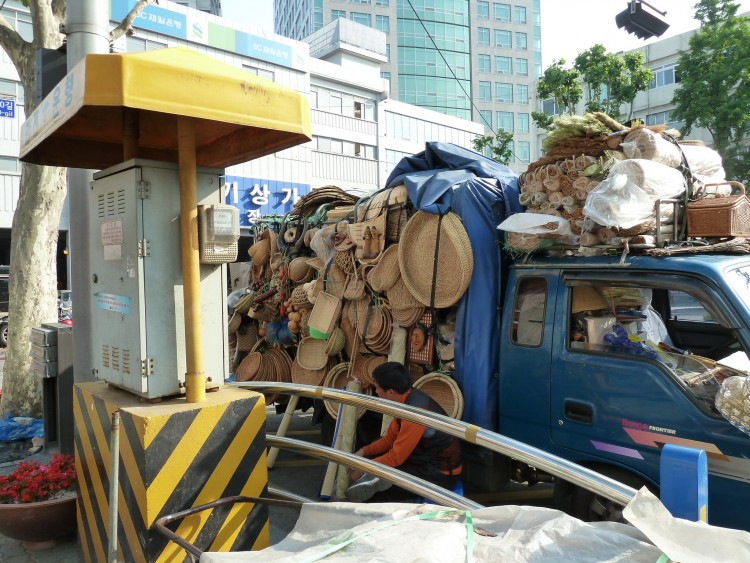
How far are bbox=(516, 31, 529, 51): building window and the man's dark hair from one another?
68.1 meters

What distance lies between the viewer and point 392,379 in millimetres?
4168

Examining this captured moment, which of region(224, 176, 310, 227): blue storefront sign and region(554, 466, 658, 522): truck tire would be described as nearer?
region(554, 466, 658, 522): truck tire

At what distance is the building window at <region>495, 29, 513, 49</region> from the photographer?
6438 centimetres

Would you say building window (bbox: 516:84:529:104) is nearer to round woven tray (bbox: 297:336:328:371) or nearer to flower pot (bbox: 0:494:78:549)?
round woven tray (bbox: 297:336:328:371)

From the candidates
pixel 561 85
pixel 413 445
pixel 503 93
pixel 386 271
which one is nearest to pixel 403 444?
pixel 413 445

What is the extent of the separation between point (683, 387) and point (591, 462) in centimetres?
73

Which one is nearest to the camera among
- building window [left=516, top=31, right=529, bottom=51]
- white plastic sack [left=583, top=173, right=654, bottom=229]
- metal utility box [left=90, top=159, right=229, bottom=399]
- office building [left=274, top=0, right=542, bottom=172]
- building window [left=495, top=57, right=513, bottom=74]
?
metal utility box [left=90, top=159, right=229, bottom=399]

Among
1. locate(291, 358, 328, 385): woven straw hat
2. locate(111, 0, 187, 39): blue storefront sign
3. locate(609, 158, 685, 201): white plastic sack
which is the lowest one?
locate(291, 358, 328, 385): woven straw hat

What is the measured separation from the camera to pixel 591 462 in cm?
358

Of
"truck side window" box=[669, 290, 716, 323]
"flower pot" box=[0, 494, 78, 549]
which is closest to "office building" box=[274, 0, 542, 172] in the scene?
"truck side window" box=[669, 290, 716, 323]

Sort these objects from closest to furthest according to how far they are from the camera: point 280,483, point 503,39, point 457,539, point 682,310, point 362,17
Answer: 1. point 457,539
2. point 682,310
3. point 280,483
4. point 362,17
5. point 503,39

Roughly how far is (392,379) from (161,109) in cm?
237

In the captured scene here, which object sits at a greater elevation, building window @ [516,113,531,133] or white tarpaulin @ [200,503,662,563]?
building window @ [516,113,531,133]

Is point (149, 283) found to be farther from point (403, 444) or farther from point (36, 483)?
point (403, 444)
